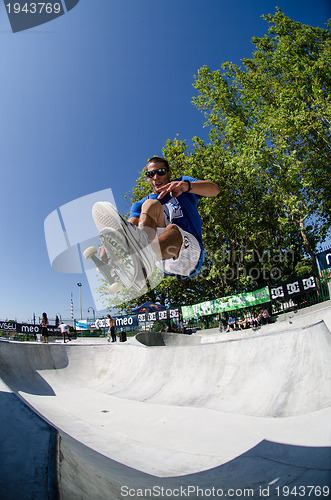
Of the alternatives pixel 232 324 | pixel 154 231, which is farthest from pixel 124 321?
pixel 154 231

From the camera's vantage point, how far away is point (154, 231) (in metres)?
3.09

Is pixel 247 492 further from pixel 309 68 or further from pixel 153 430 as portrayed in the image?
pixel 309 68

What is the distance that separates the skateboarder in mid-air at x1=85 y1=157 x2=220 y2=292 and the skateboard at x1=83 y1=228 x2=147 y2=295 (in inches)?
0.6

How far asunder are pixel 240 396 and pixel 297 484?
2682mm

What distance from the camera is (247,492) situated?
1.71 metres

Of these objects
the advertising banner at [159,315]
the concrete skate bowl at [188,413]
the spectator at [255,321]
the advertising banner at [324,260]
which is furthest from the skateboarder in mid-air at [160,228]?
the advertising banner at [159,315]

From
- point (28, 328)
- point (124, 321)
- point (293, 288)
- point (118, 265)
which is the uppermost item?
point (118, 265)

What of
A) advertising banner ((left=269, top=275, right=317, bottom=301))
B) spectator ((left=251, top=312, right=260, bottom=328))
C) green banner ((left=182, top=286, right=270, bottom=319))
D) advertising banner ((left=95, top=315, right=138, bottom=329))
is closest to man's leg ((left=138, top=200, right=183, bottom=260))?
advertising banner ((left=269, top=275, right=317, bottom=301))

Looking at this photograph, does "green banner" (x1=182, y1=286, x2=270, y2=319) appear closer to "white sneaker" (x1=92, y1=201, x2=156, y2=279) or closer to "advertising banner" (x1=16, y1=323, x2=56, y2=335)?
"white sneaker" (x1=92, y1=201, x2=156, y2=279)

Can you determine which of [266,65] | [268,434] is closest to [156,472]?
[268,434]

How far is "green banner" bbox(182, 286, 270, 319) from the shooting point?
47.7 feet

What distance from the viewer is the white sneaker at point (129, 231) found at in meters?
2.81

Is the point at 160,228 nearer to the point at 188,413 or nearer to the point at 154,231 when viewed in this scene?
the point at 154,231

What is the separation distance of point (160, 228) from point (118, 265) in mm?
700
